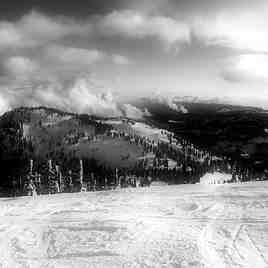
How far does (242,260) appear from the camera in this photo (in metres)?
15.2

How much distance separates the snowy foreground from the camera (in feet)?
52.4

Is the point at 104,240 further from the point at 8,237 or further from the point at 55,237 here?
the point at 8,237

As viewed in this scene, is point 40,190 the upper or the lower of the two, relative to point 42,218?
lower

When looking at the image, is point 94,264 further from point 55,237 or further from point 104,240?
point 55,237

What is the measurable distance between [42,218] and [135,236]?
33.0 feet

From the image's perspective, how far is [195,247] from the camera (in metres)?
17.4

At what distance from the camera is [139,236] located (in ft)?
66.3

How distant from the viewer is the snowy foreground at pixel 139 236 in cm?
1598

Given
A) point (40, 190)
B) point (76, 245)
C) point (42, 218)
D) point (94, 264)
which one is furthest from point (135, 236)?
point (40, 190)

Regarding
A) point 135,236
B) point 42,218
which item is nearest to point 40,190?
point 42,218

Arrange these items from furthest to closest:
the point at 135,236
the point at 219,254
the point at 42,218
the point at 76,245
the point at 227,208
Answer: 1. the point at 227,208
2. the point at 42,218
3. the point at 135,236
4. the point at 76,245
5. the point at 219,254

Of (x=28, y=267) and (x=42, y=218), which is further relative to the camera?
(x=42, y=218)

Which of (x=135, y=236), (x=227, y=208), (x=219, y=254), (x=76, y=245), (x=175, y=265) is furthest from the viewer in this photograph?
(x=227, y=208)

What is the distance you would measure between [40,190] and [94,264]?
130111 mm
